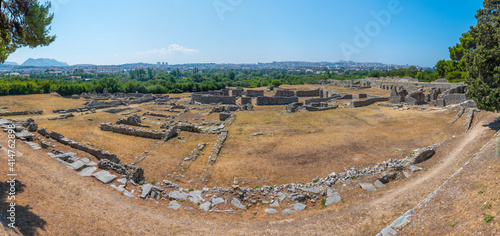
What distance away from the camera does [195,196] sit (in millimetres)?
12438

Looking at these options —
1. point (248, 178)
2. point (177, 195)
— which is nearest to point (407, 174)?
point (248, 178)

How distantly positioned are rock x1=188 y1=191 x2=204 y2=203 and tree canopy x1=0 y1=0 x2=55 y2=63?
10672 mm

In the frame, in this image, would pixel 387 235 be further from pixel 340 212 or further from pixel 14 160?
pixel 14 160

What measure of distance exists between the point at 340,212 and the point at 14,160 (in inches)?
605

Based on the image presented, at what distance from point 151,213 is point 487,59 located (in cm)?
2328

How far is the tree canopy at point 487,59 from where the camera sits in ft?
56.1

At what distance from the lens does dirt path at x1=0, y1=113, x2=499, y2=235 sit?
875 cm

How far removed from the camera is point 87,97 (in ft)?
198

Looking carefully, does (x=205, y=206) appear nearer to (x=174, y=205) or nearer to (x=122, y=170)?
(x=174, y=205)

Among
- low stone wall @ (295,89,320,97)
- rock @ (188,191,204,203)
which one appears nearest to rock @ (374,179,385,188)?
rock @ (188,191,204,203)

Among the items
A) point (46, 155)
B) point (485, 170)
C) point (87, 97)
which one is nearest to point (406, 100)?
point (485, 170)

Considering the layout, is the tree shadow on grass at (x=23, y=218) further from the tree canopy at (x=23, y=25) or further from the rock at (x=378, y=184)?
the rock at (x=378, y=184)

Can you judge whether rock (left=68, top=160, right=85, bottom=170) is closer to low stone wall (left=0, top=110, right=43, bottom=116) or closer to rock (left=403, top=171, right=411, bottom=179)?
rock (left=403, top=171, right=411, bottom=179)

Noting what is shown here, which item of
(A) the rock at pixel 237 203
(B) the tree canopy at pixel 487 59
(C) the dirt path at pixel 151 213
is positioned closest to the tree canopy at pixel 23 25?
(C) the dirt path at pixel 151 213
